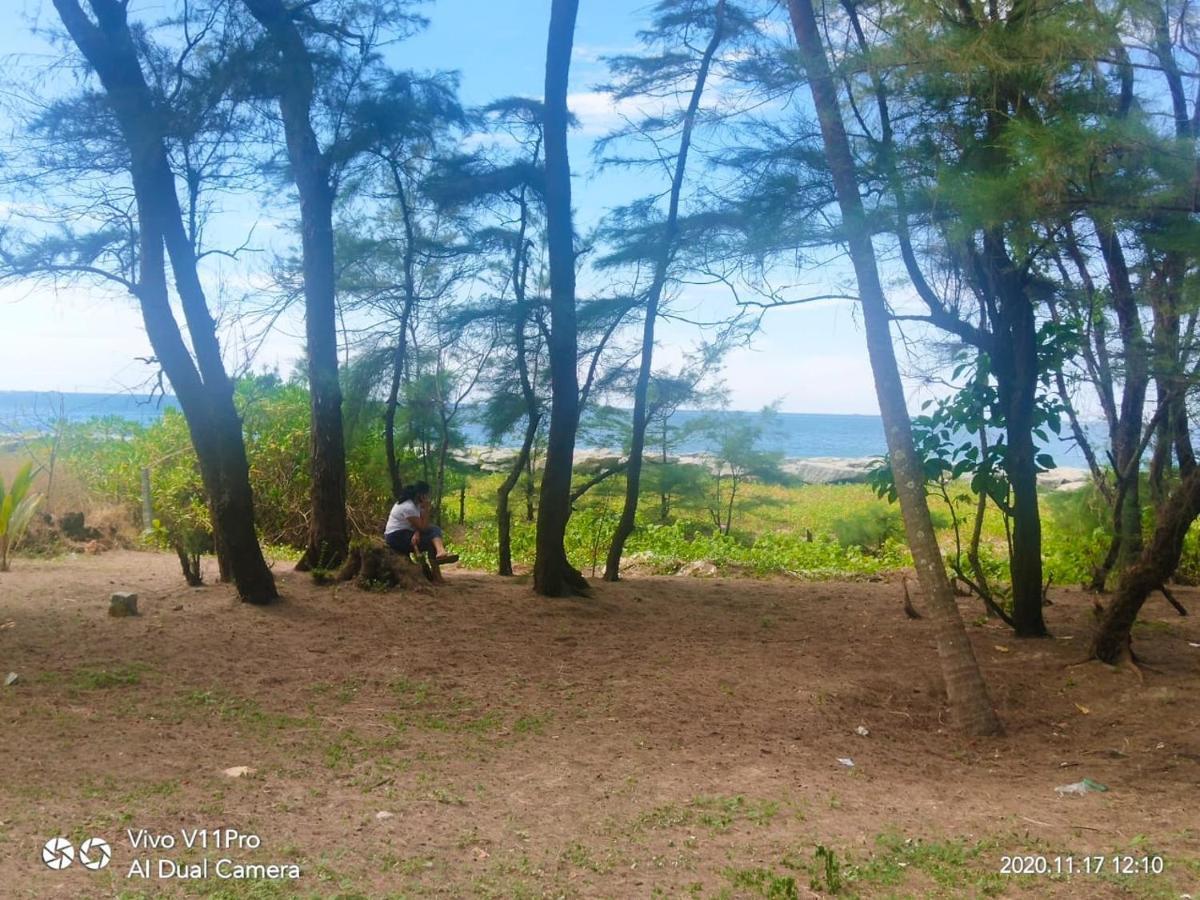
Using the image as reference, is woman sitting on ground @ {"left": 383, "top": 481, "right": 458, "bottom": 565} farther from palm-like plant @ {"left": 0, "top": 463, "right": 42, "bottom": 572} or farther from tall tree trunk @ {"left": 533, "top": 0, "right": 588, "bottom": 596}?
palm-like plant @ {"left": 0, "top": 463, "right": 42, "bottom": 572}

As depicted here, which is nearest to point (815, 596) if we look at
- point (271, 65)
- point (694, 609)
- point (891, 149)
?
point (694, 609)

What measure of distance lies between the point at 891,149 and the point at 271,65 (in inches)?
176

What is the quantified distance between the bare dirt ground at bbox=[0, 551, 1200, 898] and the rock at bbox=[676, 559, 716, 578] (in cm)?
349

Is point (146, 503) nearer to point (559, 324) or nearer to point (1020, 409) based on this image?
point (559, 324)

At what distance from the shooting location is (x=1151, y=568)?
6.01m

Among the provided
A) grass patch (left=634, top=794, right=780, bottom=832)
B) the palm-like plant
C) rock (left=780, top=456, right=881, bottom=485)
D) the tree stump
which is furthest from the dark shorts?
rock (left=780, top=456, right=881, bottom=485)

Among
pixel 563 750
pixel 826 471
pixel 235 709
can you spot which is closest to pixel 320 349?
pixel 235 709

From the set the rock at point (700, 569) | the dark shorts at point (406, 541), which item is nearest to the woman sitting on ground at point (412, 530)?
the dark shorts at point (406, 541)

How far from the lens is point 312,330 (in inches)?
344

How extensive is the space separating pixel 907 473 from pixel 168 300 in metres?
5.07

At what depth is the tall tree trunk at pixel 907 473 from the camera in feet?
→ 18.7

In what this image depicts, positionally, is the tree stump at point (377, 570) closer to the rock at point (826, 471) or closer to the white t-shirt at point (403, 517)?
the white t-shirt at point (403, 517)

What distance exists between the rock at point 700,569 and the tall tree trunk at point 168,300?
577cm

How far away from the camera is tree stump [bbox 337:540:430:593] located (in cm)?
816
